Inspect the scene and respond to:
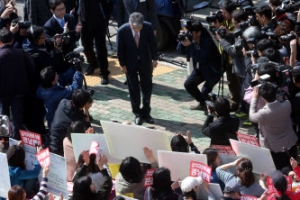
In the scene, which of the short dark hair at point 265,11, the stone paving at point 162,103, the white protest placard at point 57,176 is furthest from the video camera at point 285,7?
the white protest placard at point 57,176

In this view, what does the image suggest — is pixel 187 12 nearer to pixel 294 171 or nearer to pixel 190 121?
pixel 190 121

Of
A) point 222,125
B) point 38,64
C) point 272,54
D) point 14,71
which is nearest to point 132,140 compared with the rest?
point 222,125

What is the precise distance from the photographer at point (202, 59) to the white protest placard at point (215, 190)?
3883 millimetres

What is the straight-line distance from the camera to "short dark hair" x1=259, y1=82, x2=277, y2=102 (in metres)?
8.19

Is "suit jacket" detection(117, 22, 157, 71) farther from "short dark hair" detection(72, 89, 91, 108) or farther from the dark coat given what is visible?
"short dark hair" detection(72, 89, 91, 108)

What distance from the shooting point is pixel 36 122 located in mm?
10148

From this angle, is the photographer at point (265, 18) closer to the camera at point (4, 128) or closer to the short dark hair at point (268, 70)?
the short dark hair at point (268, 70)

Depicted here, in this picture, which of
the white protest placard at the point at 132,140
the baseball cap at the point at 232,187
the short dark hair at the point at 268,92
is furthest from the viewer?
the short dark hair at the point at 268,92

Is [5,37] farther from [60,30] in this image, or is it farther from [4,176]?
[4,176]

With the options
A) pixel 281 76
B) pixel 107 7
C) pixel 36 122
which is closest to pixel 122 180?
pixel 281 76

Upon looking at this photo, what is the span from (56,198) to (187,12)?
5950 mm

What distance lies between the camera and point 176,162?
7516 millimetres

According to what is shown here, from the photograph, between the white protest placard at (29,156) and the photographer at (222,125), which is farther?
the photographer at (222,125)

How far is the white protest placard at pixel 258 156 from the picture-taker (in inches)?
302
